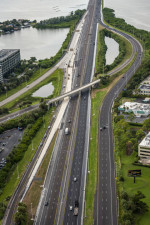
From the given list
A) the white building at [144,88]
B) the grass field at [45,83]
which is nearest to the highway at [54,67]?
the grass field at [45,83]

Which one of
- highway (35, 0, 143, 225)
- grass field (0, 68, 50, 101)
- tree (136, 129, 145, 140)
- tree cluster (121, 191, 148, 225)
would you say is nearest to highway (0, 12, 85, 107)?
grass field (0, 68, 50, 101)

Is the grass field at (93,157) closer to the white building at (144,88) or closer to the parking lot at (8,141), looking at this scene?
the white building at (144,88)

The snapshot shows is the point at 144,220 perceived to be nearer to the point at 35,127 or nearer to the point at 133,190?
the point at 133,190

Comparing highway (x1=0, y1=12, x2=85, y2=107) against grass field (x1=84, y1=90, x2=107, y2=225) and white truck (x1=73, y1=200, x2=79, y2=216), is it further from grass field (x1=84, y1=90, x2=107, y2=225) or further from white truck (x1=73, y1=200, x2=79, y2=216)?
white truck (x1=73, y1=200, x2=79, y2=216)

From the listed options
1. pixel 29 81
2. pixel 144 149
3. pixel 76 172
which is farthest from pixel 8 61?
pixel 144 149

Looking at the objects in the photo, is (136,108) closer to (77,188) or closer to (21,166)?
(77,188)
